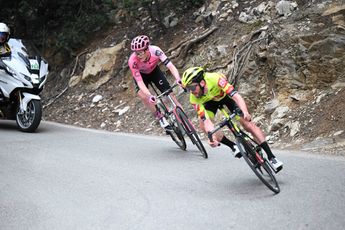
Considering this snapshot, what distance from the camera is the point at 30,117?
37.2 ft

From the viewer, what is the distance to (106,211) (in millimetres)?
5770

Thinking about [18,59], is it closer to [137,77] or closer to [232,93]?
[137,77]

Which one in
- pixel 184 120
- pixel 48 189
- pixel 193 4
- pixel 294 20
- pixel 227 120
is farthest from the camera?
pixel 193 4

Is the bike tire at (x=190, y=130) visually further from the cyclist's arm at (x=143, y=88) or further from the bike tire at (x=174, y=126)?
the cyclist's arm at (x=143, y=88)

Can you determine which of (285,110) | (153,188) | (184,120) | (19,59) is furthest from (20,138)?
(285,110)

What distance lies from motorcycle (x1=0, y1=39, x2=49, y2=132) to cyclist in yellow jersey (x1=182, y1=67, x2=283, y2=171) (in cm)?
542

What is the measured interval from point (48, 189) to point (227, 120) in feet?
8.90

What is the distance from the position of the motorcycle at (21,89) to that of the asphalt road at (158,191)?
161 cm

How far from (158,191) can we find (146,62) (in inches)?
137

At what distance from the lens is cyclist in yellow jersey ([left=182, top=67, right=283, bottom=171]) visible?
21.0 ft

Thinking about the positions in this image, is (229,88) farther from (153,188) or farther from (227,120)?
(153,188)

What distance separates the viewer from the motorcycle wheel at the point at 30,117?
11047 millimetres

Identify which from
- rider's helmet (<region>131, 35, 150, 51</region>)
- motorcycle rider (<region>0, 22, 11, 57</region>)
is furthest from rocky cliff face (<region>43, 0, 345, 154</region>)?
rider's helmet (<region>131, 35, 150, 51</region>)

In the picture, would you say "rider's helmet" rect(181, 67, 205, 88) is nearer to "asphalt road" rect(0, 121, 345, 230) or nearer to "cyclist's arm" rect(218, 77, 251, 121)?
"cyclist's arm" rect(218, 77, 251, 121)
